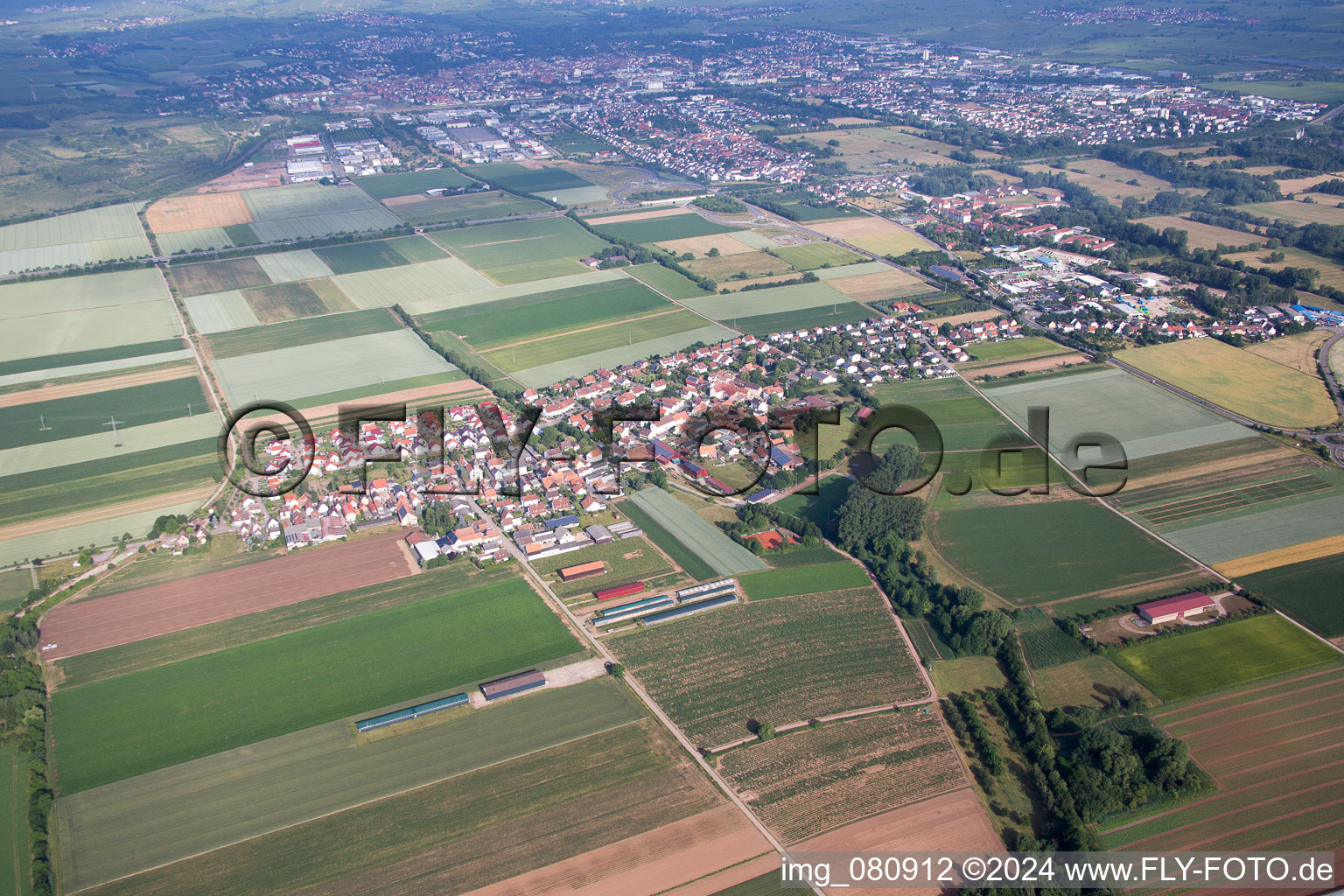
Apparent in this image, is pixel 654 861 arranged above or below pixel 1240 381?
below

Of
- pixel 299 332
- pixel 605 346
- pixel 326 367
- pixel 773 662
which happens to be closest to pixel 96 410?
pixel 326 367

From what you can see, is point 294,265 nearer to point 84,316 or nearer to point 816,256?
point 84,316

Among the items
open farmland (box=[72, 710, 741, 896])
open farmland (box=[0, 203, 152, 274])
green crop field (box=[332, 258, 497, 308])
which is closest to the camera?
open farmland (box=[72, 710, 741, 896])

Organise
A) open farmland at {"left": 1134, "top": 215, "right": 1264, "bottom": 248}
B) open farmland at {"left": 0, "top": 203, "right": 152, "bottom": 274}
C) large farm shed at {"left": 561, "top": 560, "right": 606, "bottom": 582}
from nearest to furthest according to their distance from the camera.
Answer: large farm shed at {"left": 561, "top": 560, "right": 606, "bottom": 582}, open farmland at {"left": 0, "top": 203, "right": 152, "bottom": 274}, open farmland at {"left": 1134, "top": 215, "right": 1264, "bottom": 248}

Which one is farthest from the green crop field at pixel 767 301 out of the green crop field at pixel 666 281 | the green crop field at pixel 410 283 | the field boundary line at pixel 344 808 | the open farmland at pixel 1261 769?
the open farmland at pixel 1261 769

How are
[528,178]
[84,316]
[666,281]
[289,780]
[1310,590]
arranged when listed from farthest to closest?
1. [528,178]
2. [666,281]
3. [84,316]
4. [1310,590]
5. [289,780]

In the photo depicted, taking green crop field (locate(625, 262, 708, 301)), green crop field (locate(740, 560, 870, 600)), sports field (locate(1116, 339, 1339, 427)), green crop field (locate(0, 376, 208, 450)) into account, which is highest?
sports field (locate(1116, 339, 1339, 427))

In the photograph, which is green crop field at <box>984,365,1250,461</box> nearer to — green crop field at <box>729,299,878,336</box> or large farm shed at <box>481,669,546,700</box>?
green crop field at <box>729,299,878,336</box>

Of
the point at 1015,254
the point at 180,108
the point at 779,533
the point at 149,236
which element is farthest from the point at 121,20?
the point at 779,533

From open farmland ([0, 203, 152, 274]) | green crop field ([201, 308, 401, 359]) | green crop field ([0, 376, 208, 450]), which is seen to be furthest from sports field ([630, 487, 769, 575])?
open farmland ([0, 203, 152, 274])
